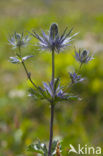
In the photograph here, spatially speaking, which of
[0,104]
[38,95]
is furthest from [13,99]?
[38,95]

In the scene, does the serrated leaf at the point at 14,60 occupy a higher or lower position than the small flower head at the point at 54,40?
lower

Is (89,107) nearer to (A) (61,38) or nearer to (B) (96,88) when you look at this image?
(B) (96,88)

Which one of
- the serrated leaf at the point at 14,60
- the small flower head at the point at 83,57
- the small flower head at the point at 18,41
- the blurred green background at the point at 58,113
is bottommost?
the serrated leaf at the point at 14,60

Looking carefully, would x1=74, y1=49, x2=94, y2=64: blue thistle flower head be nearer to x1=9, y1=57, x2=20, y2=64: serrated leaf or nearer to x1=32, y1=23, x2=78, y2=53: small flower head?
x1=32, y1=23, x2=78, y2=53: small flower head

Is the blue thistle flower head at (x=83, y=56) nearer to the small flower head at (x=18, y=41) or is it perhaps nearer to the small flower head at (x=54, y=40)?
the small flower head at (x=54, y=40)

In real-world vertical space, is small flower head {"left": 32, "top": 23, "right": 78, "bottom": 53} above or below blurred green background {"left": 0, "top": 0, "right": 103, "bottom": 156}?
below

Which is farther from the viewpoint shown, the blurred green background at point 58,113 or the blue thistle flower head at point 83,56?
the blurred green background at point 58,113

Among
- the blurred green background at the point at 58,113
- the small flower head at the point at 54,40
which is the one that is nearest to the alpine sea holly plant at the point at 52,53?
the small flower head at the point at 54,40

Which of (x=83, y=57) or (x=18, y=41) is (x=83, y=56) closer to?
(x=83, y=57)

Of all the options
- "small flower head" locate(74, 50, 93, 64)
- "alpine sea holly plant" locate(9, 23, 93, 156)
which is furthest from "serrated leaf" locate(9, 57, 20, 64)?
"small flower head" locate(74, 50, 93, 64)

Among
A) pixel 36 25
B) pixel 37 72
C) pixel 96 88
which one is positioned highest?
pixel 36 25

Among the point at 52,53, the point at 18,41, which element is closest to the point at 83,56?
the point at 52,53
